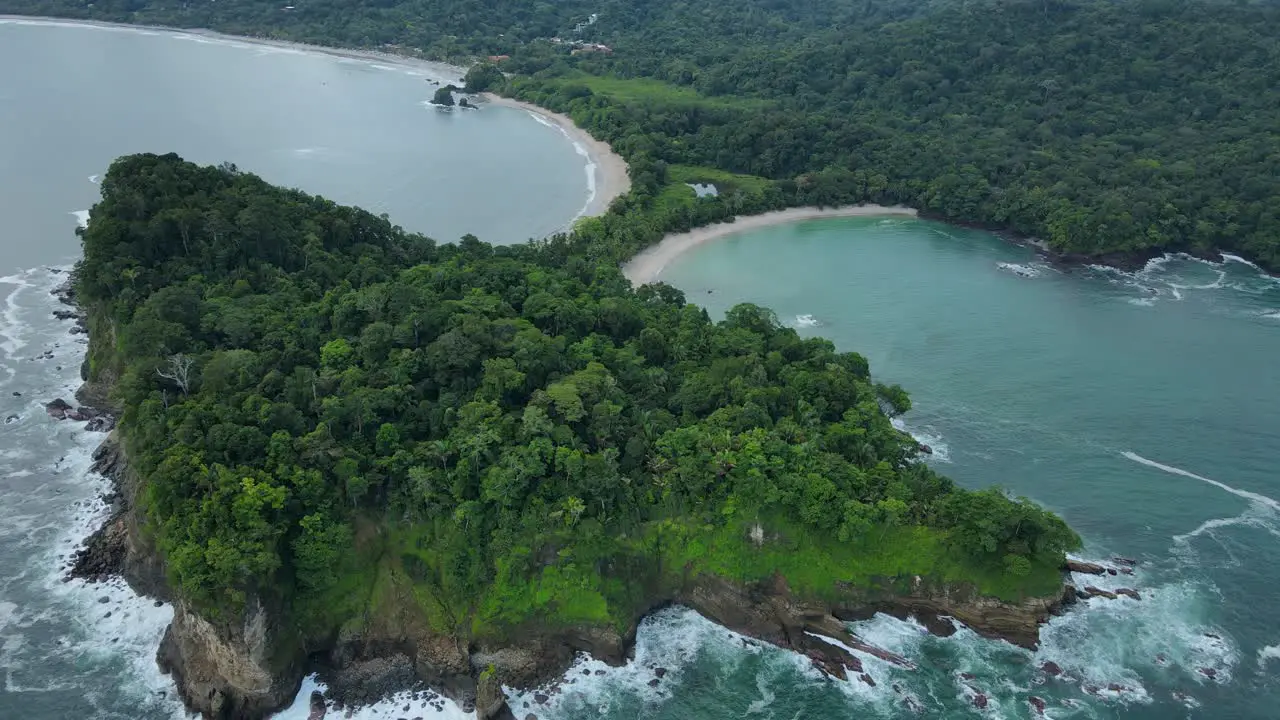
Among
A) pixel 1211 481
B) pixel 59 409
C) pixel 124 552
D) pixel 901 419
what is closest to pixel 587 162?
pixel 901 419

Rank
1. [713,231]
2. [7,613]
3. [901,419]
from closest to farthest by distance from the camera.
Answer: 1. [7,613]
2. [901,419]
3. [713,231]

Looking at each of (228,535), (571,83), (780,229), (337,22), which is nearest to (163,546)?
(228,535)

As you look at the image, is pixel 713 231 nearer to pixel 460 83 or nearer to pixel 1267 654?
pixel 1267 654

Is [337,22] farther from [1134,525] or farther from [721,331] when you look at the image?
[1134,525]

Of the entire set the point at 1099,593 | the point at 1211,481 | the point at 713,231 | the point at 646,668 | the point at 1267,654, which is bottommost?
the point at 646,668

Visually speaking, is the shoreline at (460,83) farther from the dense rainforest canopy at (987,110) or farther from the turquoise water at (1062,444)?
the turquoise water at (1062,444)
